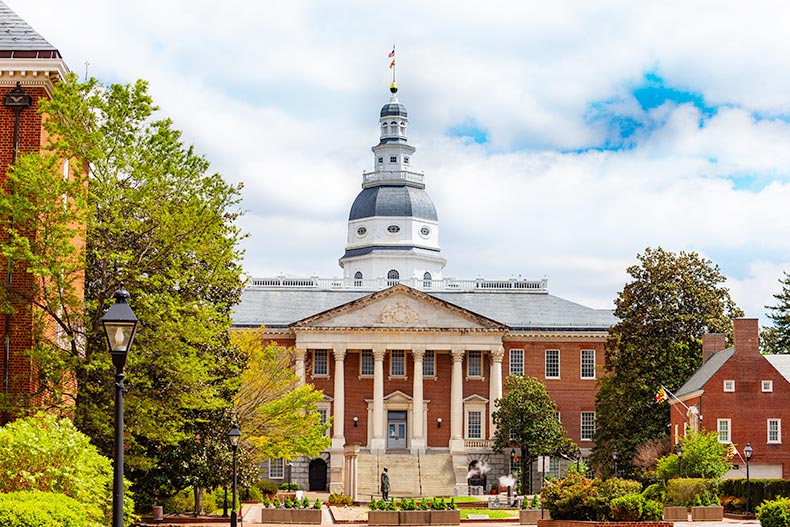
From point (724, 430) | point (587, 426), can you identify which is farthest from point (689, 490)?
point (587, 426)

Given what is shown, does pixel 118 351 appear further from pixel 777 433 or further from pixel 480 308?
pixel 480 308

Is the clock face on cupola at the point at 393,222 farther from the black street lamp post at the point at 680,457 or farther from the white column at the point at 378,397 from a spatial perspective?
the black street lamp post at the point at 680,457

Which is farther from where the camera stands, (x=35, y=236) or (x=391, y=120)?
(x=391, y=120)

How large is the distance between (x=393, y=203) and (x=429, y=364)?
32841 mm

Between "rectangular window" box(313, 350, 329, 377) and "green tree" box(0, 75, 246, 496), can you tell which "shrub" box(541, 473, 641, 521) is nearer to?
"green tree" box(0, 75, 246, 496)

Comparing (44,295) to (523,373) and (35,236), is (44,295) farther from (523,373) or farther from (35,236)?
(523,373)

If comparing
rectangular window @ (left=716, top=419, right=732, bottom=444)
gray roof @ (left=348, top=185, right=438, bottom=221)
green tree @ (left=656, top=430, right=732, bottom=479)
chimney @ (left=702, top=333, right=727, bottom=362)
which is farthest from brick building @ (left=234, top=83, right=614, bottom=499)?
gray roof @ (left=348, top=185, right=438, bottom=221)

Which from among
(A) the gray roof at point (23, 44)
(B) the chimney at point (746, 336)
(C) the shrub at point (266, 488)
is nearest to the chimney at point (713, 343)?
(B) the chimney at point (746, 336)

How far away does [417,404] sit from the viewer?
85125mm

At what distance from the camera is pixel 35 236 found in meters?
30.9

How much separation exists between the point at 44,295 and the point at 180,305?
3272 millimetres

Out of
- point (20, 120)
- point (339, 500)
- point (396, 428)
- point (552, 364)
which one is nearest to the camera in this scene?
point (20, 120)

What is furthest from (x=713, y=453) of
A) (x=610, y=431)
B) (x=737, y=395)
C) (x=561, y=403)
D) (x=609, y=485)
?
(x=561, y=403)

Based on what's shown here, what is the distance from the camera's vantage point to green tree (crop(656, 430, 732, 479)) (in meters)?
56.0
